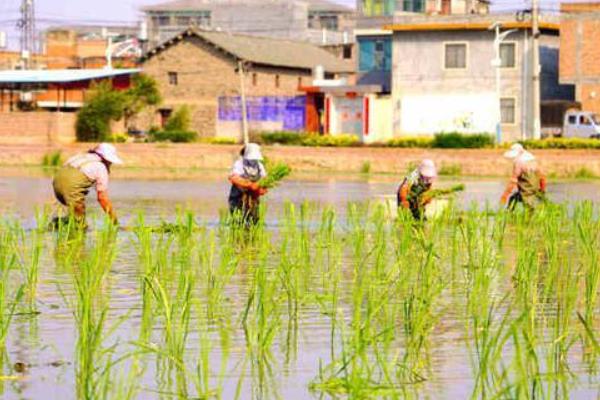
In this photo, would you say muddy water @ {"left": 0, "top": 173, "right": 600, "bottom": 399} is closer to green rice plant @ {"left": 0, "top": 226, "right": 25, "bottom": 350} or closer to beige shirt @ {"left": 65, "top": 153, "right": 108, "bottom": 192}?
green rice plant @ {"left": 0, "top": 226, "right": 25, "bottom": 350}

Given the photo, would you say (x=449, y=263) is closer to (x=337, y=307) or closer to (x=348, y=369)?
(x=337, y=307)

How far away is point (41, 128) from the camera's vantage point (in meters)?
48.4

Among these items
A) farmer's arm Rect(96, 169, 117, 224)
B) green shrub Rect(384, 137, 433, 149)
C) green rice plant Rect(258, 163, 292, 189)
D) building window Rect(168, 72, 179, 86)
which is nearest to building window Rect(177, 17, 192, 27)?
building window Rect(168, 72, 179, 86)

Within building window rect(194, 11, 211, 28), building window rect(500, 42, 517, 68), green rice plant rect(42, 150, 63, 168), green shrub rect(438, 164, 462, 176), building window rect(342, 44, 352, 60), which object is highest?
building window rect(194, 11, 211, 28)

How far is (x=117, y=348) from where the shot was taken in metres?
8.31

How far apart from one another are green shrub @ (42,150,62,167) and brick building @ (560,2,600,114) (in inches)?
729

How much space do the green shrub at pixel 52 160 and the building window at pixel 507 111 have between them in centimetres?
1735

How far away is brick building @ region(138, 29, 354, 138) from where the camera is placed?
55.6 metres

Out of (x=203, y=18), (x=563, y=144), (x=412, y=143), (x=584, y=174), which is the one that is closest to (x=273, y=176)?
(x=584, y=174)

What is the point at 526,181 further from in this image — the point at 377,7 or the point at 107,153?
the point at 377,7

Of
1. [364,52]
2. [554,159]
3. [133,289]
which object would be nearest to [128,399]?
[133,289]

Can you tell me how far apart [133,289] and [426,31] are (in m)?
43.5

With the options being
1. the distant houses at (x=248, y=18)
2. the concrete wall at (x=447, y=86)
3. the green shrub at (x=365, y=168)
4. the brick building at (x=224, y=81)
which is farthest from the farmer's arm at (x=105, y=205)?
the distant houses at (x=248, y=18)

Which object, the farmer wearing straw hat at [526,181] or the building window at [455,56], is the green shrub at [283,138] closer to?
the building window at [455,56]
